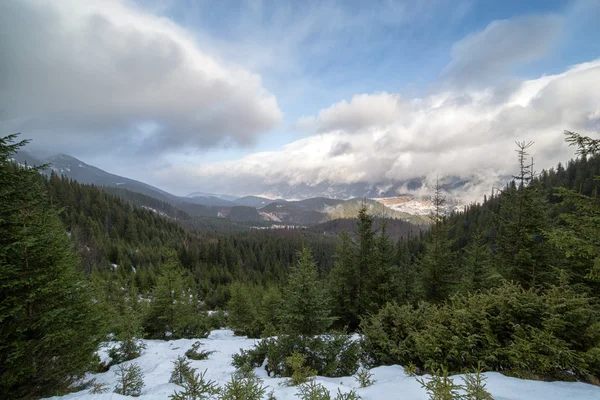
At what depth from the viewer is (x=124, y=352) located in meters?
10.2

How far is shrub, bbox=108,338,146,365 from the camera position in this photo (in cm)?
992

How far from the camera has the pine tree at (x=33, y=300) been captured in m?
5.98

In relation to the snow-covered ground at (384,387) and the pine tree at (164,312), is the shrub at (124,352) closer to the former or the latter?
the snow-covered ground at (384,387)

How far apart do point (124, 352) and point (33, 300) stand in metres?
5.46

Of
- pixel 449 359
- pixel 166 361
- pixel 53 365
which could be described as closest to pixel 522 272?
pixel 449 359

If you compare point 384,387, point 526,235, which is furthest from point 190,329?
point 526,235

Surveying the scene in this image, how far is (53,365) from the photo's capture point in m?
6.63

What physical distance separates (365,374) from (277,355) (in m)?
4.35

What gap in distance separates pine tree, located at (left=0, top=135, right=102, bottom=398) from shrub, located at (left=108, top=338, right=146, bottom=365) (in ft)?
8.43

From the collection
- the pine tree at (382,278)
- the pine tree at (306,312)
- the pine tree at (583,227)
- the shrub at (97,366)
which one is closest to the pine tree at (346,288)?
the pine tree at (382,278)

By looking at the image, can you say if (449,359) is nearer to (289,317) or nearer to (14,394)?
(289,317)

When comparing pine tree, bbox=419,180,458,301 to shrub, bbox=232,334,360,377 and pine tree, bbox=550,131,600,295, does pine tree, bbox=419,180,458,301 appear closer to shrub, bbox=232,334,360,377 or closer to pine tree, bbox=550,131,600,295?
pine tree, bbox=550,131,600,295

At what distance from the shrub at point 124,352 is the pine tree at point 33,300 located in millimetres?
2569

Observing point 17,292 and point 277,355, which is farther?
point 277,355
